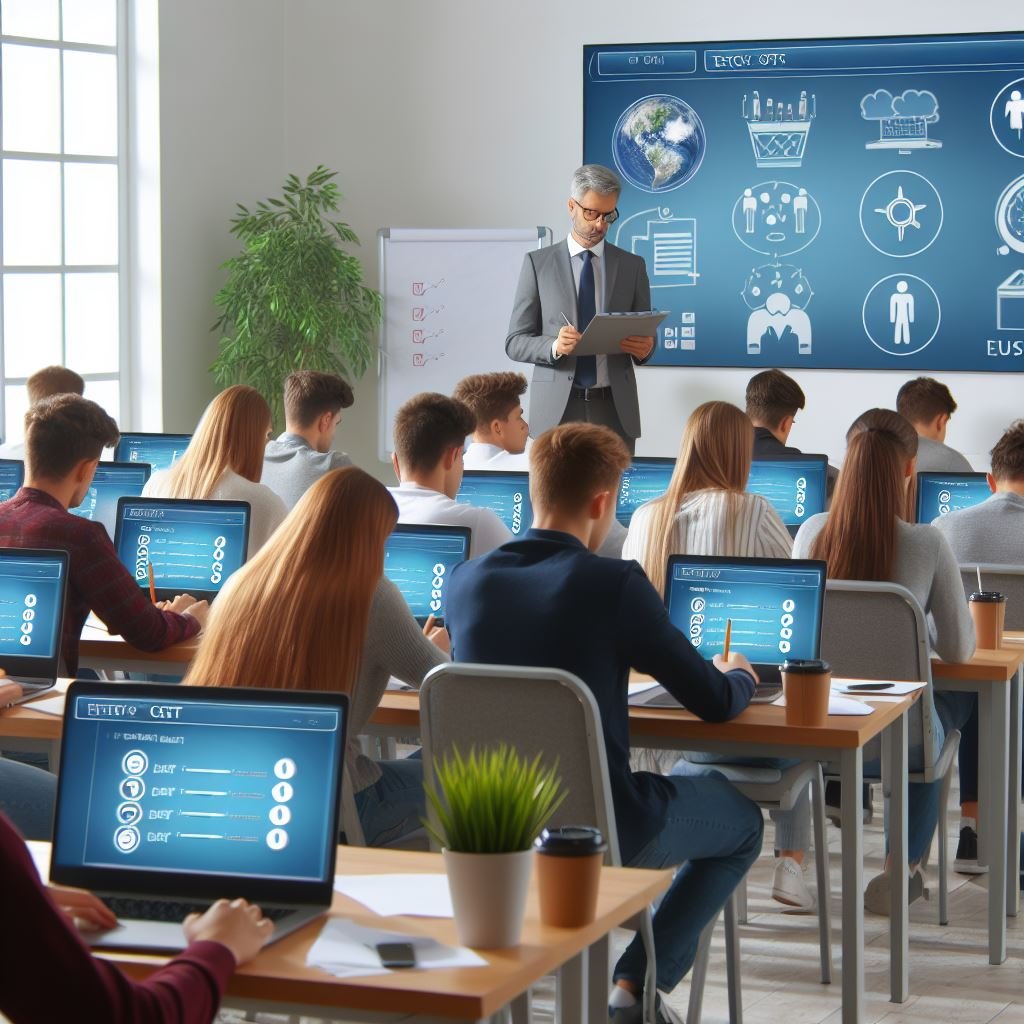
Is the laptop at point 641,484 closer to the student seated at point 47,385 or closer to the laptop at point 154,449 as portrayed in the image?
the laptop at point 154,449

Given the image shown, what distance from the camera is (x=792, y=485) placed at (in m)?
6.26

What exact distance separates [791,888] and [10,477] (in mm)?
3146

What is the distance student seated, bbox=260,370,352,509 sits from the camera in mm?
5957

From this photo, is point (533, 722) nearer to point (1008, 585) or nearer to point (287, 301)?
point (1008, 585)

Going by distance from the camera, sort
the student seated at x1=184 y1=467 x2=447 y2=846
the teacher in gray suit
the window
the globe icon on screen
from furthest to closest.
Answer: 1. the globe icon on screen
2. the window
3. the teacher in gray suit
4. the student seated at x1=184 y1=467 x2=447 y2=846

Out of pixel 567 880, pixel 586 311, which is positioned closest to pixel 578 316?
pixel 586 311

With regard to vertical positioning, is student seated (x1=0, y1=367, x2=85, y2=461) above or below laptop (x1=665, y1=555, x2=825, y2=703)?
above

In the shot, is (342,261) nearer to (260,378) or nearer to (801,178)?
(260,378)

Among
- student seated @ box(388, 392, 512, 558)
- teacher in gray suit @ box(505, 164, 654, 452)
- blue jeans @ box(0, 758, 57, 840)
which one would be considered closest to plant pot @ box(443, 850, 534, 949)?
blue jeans @ box(0, 758, 57, 840)

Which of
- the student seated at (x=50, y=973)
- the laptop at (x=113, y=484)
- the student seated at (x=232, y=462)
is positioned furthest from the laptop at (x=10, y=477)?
the student seated at (x=50, y=973)

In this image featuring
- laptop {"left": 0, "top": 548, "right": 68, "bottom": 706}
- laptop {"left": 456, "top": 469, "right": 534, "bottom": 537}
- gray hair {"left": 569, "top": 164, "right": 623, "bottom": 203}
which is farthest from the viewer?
gray hair {"left": 569, "top": 164, "right": 623, "bottom": 203}

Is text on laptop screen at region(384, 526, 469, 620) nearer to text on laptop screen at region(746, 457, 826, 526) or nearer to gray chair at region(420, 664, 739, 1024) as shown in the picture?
gray chair at region(420, 664, 739, 1024)

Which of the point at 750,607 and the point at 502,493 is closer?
the point at 750,607

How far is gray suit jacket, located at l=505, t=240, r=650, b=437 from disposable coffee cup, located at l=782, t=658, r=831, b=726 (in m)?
4.25
